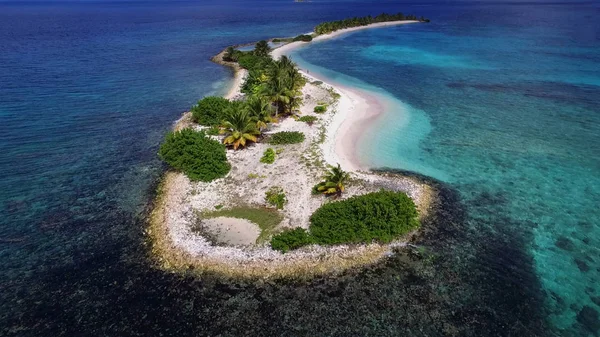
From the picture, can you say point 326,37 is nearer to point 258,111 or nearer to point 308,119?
point 308,119

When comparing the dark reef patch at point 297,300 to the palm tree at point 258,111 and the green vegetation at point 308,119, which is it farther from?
the green vegetation at point 308,119

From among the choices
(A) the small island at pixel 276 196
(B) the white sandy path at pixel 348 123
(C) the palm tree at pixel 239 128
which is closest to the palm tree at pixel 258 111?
(A) the small island at pixel 276 196

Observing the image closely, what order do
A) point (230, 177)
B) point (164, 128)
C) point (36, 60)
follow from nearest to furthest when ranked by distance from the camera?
1. point (230, 177)
2. point (164, 128)
3. point (36, 60)

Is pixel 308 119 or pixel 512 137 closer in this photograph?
pixel 512 137

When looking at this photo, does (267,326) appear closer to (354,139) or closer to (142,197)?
(142,197)

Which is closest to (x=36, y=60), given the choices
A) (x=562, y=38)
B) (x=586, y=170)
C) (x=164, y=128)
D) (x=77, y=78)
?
(x=77, y=78)

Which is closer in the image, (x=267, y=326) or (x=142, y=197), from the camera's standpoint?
(x=267, y=326)

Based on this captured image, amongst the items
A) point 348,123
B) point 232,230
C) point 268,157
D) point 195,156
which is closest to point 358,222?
point 232,230

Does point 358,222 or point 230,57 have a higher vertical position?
point 230,57
